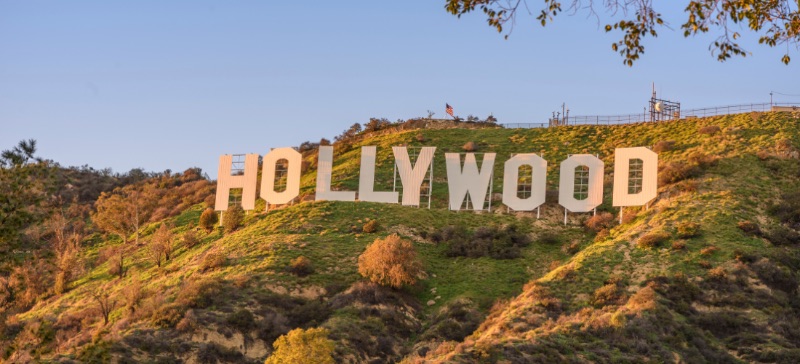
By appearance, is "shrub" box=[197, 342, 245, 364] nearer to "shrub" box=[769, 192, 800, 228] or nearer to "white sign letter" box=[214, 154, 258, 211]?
"white sign letter" box=[214, 154, 258, 211]

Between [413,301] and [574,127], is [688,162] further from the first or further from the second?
[413,301]

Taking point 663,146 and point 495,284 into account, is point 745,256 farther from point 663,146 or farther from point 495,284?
point 663,146

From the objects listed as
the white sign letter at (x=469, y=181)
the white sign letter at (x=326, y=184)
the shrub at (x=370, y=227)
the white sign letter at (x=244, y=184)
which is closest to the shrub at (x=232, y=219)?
the white sign letter at (x=244, y=184)

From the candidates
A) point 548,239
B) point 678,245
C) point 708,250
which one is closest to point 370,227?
point 548,239

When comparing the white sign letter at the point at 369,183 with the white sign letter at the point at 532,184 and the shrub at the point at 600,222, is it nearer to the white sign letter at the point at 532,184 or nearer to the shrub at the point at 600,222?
the white sign letter at the point at 532,184

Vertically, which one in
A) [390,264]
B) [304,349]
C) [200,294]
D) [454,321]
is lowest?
[304,349]

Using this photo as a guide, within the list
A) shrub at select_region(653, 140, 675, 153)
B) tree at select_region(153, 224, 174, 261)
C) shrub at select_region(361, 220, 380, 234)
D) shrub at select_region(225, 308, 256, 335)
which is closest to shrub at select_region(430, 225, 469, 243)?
shrub at select_region(361, 220, 380, 234)

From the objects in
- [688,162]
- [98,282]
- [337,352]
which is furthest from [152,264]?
[688,162]
